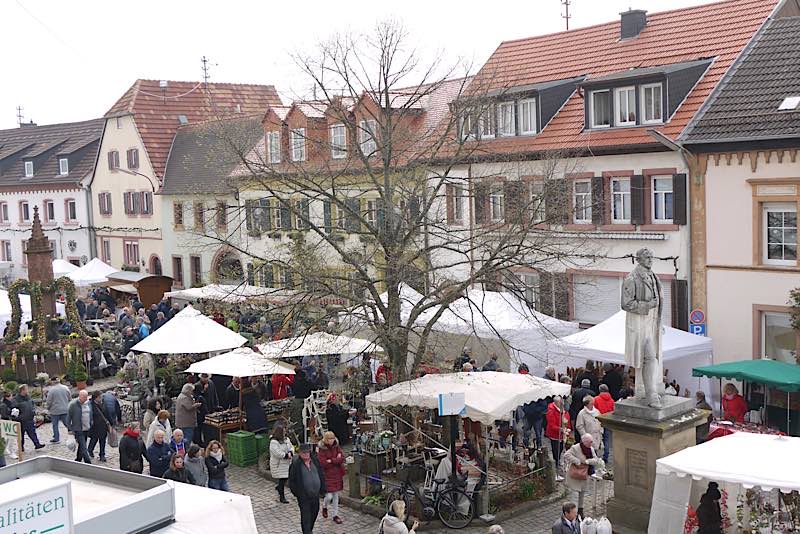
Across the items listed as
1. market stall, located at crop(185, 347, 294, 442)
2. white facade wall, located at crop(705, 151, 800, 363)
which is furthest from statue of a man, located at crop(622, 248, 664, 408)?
white facade wall, located at crop(705, 151, 800, 363)

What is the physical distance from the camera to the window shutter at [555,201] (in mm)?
18016

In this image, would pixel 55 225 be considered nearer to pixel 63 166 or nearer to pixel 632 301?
pixel 63 166

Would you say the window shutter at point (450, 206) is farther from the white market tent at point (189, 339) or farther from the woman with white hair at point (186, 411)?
the woman with white hair at point (186, 411)

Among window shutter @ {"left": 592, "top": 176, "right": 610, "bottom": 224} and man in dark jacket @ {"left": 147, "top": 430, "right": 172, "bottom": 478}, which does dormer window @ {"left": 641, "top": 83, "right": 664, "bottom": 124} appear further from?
man in dark jacket @ {"left": 147, "top": 430, "right": 172, "bottom": 478}

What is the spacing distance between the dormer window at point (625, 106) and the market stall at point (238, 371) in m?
11.1

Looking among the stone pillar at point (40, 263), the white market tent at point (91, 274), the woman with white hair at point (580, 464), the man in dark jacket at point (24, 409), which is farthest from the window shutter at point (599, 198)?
the white market tent at point (91, 274)

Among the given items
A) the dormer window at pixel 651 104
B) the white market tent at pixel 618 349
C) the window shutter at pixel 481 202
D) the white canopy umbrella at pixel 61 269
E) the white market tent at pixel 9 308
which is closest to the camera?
the window shutter at pixel 481 202

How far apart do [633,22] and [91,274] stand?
23748mm

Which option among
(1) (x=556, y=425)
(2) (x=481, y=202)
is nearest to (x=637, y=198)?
(2) (x=481, y=202)

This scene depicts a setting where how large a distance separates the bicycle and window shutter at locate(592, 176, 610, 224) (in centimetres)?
1209

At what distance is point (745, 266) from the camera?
71.1 feet

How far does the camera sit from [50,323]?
29.1 metres

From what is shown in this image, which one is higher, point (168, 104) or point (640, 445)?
point (168, 104)

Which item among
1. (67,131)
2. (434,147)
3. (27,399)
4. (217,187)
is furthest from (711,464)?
(67,131)
